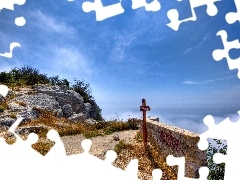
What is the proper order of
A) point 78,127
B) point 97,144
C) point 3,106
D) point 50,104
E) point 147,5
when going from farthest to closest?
point 50,104
point 3,106
point 78,127
point 97,144
point 147,5

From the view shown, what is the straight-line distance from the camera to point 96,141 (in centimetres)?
1409

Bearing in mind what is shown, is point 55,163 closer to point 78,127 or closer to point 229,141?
point 229,141

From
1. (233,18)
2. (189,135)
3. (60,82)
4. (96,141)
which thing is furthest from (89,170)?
(60,82)

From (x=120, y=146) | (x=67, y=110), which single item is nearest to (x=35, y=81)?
(x=67, y=110)

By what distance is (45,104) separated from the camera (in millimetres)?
21484

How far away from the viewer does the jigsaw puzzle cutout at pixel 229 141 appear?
450 centimetres

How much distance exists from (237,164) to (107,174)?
66.9 inches

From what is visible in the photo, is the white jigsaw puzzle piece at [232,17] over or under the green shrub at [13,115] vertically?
under

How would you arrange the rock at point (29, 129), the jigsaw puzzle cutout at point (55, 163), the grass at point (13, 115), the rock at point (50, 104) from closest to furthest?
the jigsaw puzzle cutout at point (55, 163), the rock at point (29, 129), the grass at point (13, 115), the rock at point (50, 104)

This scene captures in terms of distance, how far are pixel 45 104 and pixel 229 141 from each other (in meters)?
17.6

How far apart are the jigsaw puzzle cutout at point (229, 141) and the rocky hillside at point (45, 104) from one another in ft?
43.7

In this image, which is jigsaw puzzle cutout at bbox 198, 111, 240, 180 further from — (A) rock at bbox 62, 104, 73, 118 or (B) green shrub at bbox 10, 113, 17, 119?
(A) rock at bbox 62, 104, 73, 118

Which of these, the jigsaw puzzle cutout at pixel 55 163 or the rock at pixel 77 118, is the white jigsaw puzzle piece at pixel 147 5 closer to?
the jigsaw puzzle cutout at pixel 55 163

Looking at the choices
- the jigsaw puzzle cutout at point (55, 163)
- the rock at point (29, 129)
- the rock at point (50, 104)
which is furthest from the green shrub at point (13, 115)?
the jigsaw puzzle cutout at point (55, 163)
